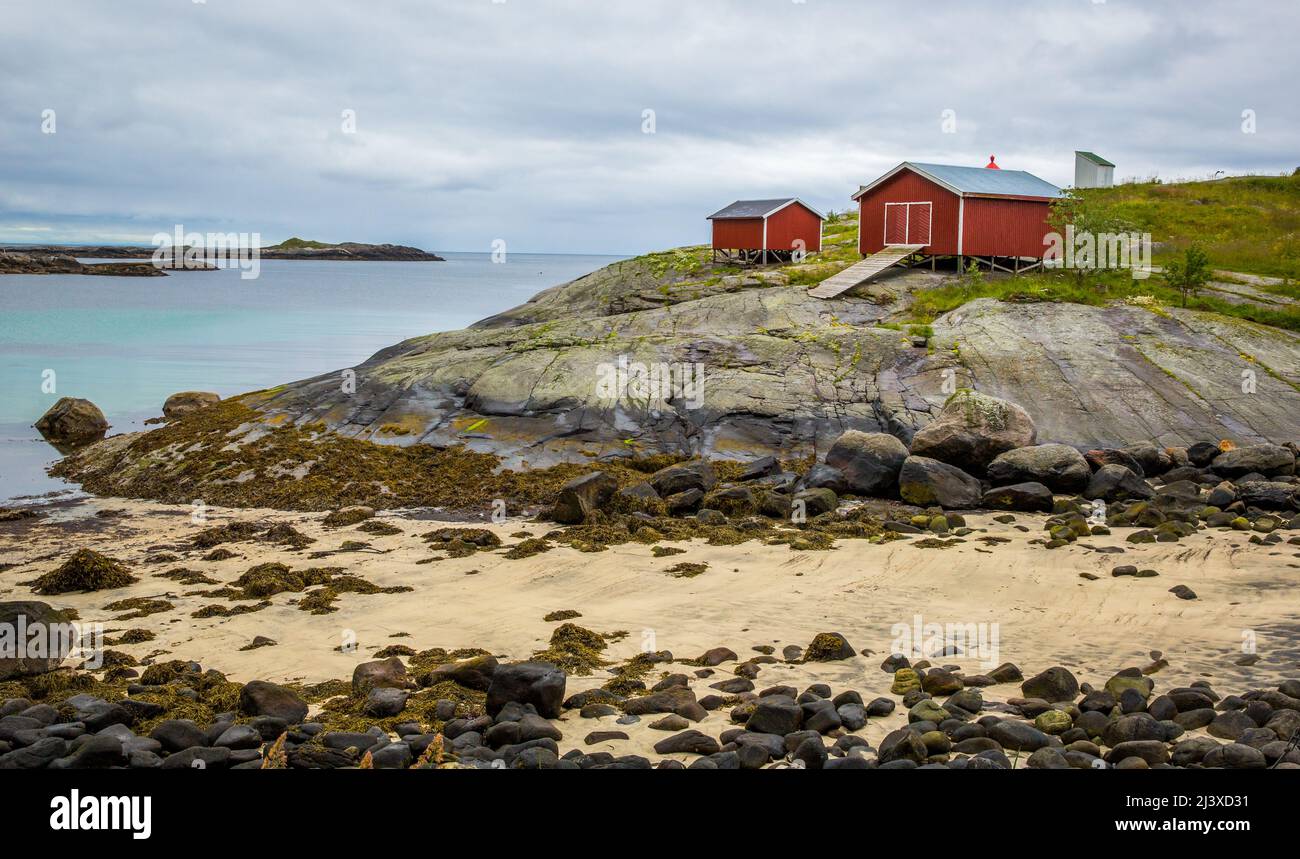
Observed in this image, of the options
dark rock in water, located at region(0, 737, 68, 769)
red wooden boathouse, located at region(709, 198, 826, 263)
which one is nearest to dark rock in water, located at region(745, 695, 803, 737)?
dark rock in water, located at region(0, 737, 68, 769)

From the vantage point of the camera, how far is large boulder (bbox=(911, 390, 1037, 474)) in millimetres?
21906

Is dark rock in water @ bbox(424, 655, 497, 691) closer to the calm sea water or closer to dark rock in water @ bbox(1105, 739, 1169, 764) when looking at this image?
dark rock in water @ bbox(1105, 739, 1169, 764)

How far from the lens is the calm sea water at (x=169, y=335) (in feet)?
127

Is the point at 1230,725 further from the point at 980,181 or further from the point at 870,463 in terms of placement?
the point at 980,181

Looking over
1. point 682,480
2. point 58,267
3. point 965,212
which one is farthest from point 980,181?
point 58,267

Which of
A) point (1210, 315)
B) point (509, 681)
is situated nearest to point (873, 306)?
point (1210, 315)

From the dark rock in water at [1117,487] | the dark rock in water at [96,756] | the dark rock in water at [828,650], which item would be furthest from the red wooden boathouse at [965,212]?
the dark rock in water at [96,756]

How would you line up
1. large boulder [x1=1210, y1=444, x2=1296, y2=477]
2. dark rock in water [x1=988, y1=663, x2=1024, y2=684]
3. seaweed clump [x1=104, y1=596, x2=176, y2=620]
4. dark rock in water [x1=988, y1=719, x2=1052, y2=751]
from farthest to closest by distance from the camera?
large boulder [x1=1210, y1=444, x2=1296, y2=477]
seaweed clump [x1=104, y1=596, x2=176, y2=620]
dark rock in water [x1=988, y1=663, x2=1024, y2=684]
dark rock in water [x1=988, y1=719, x2=1052, y2=751]

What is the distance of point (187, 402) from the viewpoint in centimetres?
3525

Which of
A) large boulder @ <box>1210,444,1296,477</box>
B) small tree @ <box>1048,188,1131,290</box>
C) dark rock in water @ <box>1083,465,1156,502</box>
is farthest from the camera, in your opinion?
small tree @ <box>1048,188,1131,290</box>

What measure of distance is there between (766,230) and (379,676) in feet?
133

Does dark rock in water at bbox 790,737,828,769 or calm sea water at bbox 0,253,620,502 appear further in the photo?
calm sea water at bbox 0,253,620,502

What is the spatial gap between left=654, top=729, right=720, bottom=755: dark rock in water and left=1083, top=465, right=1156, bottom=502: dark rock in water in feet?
46.7
